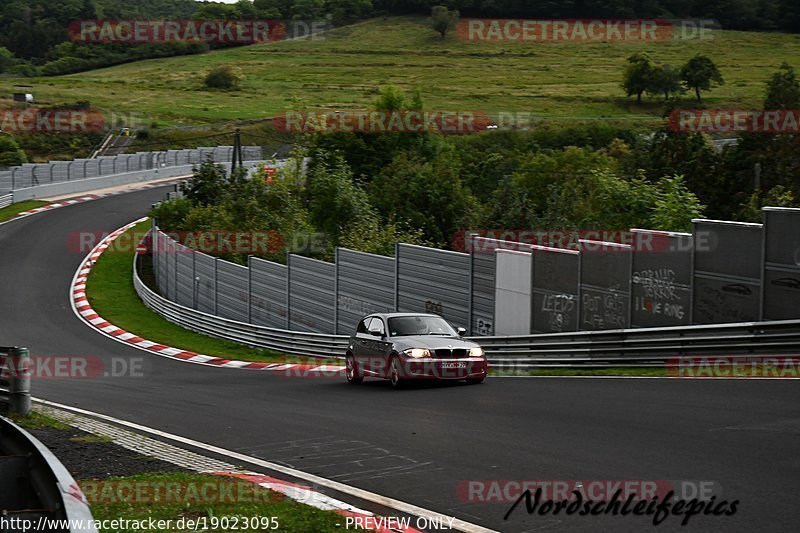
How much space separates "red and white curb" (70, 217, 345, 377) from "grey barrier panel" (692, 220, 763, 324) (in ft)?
30.6

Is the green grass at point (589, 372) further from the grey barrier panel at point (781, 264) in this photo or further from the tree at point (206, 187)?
the tree at point (206, 187)

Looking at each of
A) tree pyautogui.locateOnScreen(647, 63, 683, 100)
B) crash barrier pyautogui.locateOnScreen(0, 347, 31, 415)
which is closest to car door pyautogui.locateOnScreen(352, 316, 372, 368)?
crash barrier pyautogui.locateOnScreen(0, 347, 31, 415)

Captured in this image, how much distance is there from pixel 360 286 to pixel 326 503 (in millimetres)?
20020

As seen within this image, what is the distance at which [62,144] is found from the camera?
9488cm

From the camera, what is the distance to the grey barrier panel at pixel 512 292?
908 inches

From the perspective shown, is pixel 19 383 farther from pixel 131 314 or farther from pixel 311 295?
pixel 131 314

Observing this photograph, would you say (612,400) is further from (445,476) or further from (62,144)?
(62,144)

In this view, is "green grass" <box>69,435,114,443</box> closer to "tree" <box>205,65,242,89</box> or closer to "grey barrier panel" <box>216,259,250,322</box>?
"grey barrier panel" <box>216,259,250,322</box>

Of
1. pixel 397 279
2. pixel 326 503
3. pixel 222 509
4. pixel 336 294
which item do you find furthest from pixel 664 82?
pixel 222 509

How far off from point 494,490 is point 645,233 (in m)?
12.1

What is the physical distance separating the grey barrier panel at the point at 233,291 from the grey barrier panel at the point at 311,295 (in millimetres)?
3290

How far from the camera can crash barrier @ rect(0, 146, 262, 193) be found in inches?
2635

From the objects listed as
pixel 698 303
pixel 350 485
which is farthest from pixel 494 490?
pixel 698 303

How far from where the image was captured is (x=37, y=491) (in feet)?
23.3
